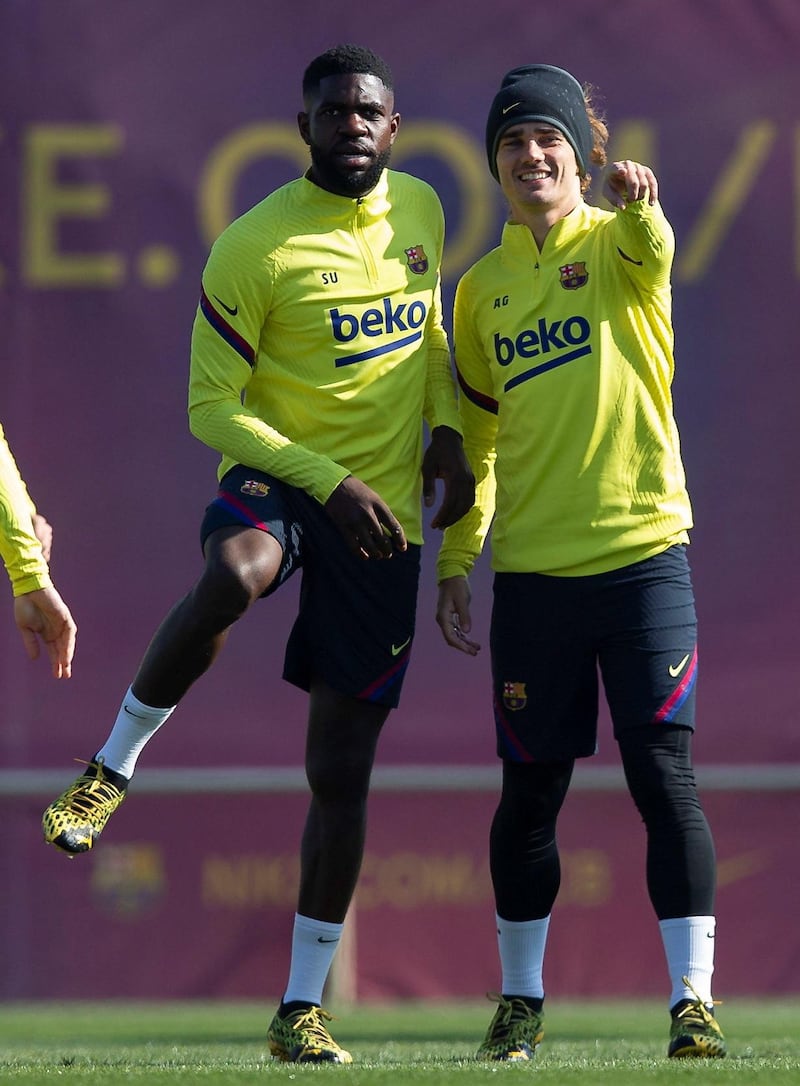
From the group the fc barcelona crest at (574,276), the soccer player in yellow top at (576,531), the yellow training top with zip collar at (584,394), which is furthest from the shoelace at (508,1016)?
the fc barcelona crest at (574,276)

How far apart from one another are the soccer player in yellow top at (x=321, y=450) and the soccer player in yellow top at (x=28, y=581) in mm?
283

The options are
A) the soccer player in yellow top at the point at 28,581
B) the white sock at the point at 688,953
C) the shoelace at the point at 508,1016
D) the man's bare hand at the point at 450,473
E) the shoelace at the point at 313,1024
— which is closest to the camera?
the soccer player in yellow top at the point at 28,581

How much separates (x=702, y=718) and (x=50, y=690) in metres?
2.02

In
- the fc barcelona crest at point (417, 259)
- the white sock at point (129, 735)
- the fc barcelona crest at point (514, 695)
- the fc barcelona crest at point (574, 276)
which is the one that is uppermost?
the fc barcelona crest at point (417, 259)

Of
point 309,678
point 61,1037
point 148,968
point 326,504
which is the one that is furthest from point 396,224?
point 148,968

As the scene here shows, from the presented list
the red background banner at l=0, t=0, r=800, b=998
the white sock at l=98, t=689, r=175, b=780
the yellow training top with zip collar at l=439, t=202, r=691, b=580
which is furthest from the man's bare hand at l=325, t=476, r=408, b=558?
the red background banner at l=0, t=0, r=800, b=998

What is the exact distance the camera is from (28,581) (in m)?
3.10

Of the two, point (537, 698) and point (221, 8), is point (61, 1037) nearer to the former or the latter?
point (537, 698)

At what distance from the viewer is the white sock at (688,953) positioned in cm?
322

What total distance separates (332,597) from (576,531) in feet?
1.55

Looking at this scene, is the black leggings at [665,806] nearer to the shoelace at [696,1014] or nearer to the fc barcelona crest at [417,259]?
the shoelace at [696,1014]

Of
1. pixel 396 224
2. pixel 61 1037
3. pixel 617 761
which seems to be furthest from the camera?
pixel 617 761

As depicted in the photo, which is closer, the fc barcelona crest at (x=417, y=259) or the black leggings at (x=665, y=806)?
the black leggings at (x=665, y=806)

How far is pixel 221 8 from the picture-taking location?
19.2 feet
